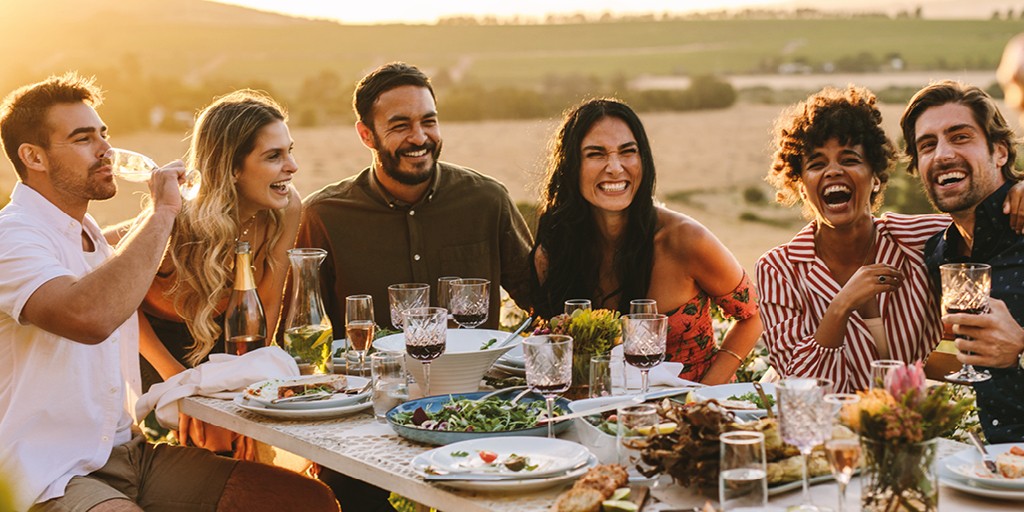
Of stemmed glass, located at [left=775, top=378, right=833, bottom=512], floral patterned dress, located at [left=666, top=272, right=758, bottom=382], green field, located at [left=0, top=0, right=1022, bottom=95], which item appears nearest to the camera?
stemmed glass, located at [left=775, top=378, right=833, bottom=512]

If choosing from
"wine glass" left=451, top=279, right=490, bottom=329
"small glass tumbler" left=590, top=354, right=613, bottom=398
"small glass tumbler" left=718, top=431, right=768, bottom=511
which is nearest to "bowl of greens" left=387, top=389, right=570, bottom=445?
"small glass tumbler" left=590, top=354, right=613, bottom=398

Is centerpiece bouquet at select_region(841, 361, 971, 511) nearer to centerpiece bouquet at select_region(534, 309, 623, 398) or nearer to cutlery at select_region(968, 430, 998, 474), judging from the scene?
cutlery at select_region(968, 430, 998, 474)

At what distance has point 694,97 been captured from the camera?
40.6 metres

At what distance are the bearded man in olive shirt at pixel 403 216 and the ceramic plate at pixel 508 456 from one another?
87.4 inches

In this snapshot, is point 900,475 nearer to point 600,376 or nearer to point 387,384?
point 600,376

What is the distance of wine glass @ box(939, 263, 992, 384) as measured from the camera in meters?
2.80

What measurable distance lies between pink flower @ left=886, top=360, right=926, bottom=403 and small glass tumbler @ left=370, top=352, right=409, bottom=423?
4.74 ft

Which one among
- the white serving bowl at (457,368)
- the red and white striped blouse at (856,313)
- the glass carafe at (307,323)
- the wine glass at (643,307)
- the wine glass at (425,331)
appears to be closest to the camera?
the wine glass at (425,331)

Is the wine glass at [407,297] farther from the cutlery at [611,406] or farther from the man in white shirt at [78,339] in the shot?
the cutlery at [611,406]

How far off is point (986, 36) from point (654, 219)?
4187 cm

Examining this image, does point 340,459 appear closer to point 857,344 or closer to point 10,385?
point 10,385

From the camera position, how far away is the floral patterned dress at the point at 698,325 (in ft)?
13.9

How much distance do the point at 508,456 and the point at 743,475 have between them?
68 cm

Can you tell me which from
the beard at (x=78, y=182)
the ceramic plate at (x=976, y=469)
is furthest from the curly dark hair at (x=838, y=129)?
the beard at (x=78, y=182)
